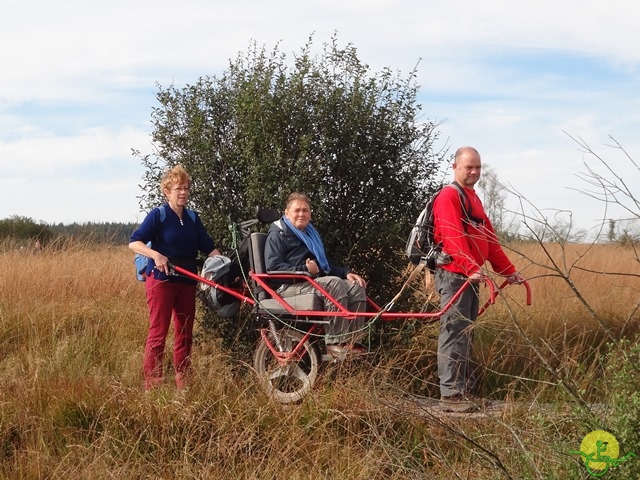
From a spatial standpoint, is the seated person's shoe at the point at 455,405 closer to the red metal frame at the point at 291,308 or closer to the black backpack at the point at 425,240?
the red metal frame at the point at 291,308

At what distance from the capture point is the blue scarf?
704 cm

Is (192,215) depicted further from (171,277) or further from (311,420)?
(311,420)

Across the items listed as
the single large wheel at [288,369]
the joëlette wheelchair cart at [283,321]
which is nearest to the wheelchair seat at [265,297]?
the joëlette wheelchair cart at [283,321]

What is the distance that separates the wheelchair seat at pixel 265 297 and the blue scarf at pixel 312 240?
0.93ft

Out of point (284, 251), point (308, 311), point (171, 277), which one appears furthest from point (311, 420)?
point (171, 277)

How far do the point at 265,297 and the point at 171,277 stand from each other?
77 centimetres

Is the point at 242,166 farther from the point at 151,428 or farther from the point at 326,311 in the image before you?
the point at 151,428

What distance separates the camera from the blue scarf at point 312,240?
704 cm

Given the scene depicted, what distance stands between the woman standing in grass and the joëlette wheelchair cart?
0.18 meters

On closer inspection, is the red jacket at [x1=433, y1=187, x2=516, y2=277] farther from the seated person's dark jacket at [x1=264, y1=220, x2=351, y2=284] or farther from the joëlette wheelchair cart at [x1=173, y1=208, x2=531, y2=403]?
the seated person's dark jacket at [x1=264, y1=220, x2=351, y2=284]

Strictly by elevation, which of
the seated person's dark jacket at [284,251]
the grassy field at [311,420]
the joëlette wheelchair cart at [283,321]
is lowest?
the grassy field at [311,420]

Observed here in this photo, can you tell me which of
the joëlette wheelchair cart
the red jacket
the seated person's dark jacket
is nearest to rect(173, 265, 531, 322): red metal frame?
the joëlette wheelchair cart

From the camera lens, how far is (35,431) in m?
6.37

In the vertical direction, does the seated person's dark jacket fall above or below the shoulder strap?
below
